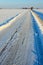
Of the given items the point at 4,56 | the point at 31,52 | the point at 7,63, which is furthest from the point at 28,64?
the point at 31,52

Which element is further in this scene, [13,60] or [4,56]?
[4,56]

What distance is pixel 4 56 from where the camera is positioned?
536 centimetres

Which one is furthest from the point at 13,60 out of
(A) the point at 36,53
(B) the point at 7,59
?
(A) the point at 36,53

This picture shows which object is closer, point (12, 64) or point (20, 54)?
point (12, 64)

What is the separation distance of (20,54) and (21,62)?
87cm

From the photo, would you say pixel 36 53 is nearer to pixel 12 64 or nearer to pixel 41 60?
pixel 41 60

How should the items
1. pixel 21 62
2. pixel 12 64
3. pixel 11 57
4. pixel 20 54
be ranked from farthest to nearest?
1. pixel 20 54
2. pixel 11 57
3. pixel 21 62
4. pixel 12 64

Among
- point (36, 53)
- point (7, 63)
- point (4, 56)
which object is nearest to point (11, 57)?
point (4, 56)

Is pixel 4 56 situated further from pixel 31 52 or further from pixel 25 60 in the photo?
pixel 31 52

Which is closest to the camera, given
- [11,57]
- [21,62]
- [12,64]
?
[12,64]

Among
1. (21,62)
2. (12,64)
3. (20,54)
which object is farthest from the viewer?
(20,54)

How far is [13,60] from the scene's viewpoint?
4.99 meters

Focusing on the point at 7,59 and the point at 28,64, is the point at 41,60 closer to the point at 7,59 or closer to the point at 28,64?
the point at 28,64

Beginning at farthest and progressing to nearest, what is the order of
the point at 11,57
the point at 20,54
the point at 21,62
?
the point at 20,54 → the point at 11,57 → the point at 21,62
